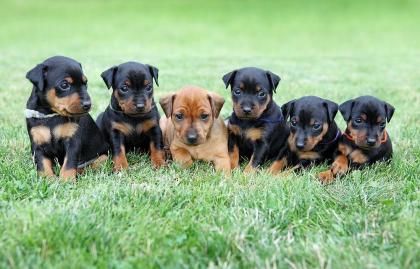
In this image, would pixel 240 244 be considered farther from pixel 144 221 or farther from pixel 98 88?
pixel 98 88

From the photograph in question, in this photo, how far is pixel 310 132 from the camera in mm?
5836

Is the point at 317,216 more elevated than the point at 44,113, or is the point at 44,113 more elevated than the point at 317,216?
the point at 44,113

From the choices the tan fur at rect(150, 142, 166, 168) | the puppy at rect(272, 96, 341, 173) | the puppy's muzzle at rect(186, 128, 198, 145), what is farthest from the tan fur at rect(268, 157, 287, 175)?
the tan fur at rect(150, 142, 166, 168)

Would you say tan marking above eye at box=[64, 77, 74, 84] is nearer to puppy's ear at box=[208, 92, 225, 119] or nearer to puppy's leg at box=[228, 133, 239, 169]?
puppy's ear at box=[208, 92, 225, 119]

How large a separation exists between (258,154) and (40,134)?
244 centimetres

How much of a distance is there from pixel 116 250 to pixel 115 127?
2780 mm

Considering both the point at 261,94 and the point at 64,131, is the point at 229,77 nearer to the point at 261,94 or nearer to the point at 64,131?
the point at 261,94

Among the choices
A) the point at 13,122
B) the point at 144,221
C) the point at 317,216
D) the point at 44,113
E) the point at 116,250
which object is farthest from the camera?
the point at 13,122

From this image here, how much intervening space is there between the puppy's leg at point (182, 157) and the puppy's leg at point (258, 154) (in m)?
0.68

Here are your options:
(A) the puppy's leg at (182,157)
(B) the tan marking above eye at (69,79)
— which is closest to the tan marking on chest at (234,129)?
(A) the puppy's leg at (182,157)

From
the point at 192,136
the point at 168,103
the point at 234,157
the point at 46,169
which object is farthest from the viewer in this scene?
the point at 234,157

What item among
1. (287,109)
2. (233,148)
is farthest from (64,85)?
(287,109)

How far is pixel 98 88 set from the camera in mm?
11242

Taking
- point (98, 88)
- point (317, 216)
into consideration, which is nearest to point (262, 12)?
point (98, 88)
